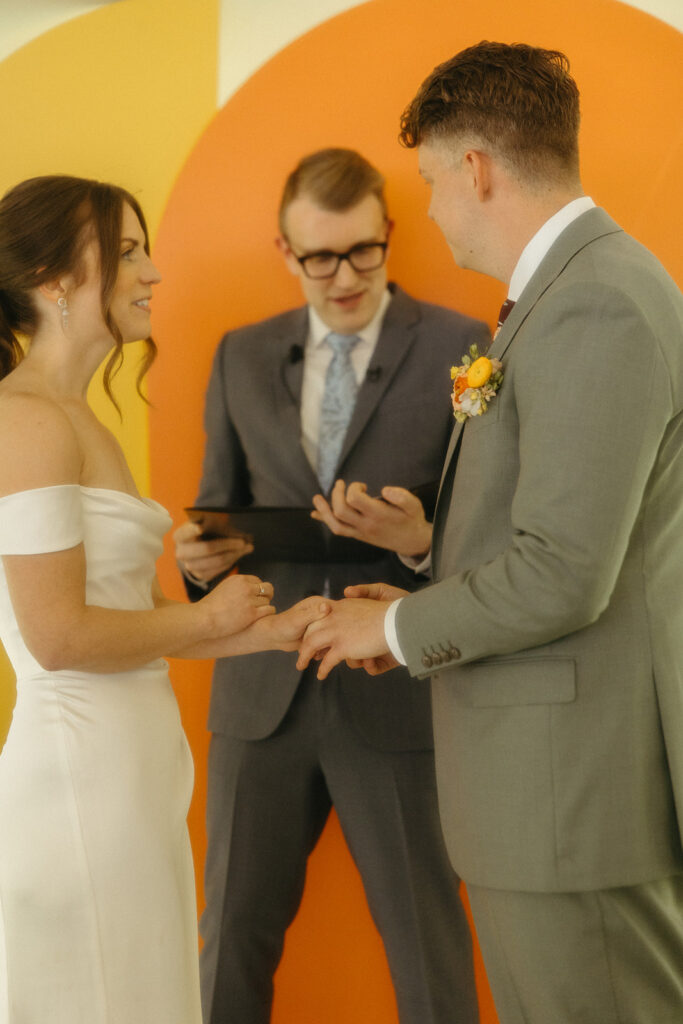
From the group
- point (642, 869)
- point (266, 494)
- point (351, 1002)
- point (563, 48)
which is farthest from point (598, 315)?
point (351, 1002)

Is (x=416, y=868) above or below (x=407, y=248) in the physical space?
below

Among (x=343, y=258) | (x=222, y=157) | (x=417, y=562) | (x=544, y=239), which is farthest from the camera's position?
(x=222, y=157)

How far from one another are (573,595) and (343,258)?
1.37 meters

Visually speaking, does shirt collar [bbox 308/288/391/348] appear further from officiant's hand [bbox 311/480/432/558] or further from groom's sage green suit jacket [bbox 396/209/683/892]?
groom's sage green suit jacket [bbox 396/209/683/892]

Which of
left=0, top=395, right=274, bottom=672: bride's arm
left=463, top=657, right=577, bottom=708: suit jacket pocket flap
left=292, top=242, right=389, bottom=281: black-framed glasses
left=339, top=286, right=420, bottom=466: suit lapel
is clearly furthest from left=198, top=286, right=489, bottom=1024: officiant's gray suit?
left=463, top=657, right=577, bottom=708: suit jacket pocket flap

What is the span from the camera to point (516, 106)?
1.71 meters

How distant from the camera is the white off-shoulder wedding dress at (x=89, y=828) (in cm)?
183

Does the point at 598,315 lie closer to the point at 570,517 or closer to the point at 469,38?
the point at 570,517

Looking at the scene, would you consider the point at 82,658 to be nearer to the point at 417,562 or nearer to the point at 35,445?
the point at 35,445

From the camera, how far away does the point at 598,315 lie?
1.53 meters

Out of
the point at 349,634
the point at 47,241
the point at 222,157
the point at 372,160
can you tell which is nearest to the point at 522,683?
the point at 349,634

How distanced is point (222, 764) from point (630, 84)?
204 centimetres

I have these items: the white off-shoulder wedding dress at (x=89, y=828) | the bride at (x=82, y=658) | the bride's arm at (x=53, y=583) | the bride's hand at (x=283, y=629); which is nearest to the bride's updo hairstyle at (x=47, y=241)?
the bride at (x=82, y=658)

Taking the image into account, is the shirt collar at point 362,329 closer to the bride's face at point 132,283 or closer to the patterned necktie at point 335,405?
the patterned necktie at point 335,405
